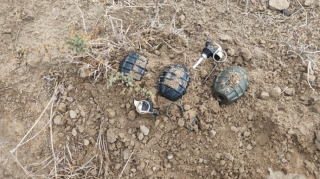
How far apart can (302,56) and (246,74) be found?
537 millimetres

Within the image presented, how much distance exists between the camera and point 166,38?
9.57 ft

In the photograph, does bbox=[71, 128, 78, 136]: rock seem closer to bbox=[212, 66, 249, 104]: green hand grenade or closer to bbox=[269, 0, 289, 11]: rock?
bbox=[212, 66, 249, 104]: green hand grenade

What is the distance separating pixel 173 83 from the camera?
2582 millimetres

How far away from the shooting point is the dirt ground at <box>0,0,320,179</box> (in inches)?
103

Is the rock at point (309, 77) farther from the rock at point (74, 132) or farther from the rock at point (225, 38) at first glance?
the rock at point (74, 132)

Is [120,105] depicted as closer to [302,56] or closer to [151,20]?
[151,20]

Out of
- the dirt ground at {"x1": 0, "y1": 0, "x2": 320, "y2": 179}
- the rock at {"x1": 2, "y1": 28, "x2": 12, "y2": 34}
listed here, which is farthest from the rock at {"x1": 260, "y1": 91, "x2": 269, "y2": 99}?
the rock at {"x1": 2, "y1": 28, "x2": 12, "y2": 34}

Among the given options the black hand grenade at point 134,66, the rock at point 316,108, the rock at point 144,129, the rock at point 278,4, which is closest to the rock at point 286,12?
the rock at point 278,4

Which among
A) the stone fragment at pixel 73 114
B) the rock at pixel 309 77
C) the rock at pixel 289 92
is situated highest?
the rock at pixel 309 77

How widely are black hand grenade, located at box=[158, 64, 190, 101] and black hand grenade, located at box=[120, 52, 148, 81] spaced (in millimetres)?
139

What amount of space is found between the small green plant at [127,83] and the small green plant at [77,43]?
26cm

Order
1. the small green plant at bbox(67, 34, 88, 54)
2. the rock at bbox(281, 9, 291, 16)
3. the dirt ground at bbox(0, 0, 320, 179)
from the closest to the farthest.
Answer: the small green plant at bbox(67, 34, 88, 54) → the dirt ground at bbox(0, 0, 320, 179) → the rock at bbox(281, 9, 291, 16)

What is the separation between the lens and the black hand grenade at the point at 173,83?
2.58 m

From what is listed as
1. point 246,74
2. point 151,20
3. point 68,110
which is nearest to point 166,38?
point 151,20
